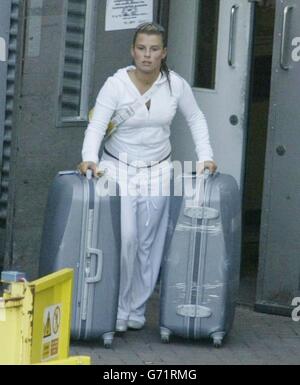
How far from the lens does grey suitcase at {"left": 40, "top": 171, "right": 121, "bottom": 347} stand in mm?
7047

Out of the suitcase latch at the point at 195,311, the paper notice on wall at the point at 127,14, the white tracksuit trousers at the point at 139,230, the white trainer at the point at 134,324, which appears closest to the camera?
the suitcase latch at the point at 195,311

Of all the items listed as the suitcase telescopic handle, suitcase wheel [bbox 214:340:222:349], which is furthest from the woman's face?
suitcase wheel [bbox 214:340:222:349]

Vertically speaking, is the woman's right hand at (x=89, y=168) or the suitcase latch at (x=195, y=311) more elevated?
the woman's right hand at (x=89, y=168)

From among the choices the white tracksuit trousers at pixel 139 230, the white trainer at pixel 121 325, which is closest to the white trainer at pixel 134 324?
the white tracksuit trousers at pixel 139 230

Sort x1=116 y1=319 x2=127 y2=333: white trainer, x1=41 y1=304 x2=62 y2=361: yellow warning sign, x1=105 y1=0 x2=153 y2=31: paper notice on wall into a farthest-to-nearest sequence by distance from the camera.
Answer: x1=105 y1=0 x2=153 y2=31: paper notice on wall → x1=116 y1=319 x2=127 y2=333: white trainer → x1=41 y1=304 x2=62 y2=361: yellow warning sign

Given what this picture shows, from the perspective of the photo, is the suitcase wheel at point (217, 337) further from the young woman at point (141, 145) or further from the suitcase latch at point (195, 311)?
the young woman at point (141, 145)

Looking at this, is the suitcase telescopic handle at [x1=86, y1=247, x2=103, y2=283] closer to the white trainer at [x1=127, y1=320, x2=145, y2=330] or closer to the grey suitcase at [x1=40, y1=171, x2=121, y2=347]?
the grey suitcase at [x1=40, y1=171, x2=121, y2=347]

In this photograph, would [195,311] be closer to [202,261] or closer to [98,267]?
[202,261]

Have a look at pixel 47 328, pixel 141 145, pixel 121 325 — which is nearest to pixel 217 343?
pixel 121 325

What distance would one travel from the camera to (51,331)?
5.23 m

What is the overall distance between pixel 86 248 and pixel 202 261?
66 centimetres

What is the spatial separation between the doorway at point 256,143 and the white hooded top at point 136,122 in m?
1.56

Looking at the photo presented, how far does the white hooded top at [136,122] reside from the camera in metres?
7.34
